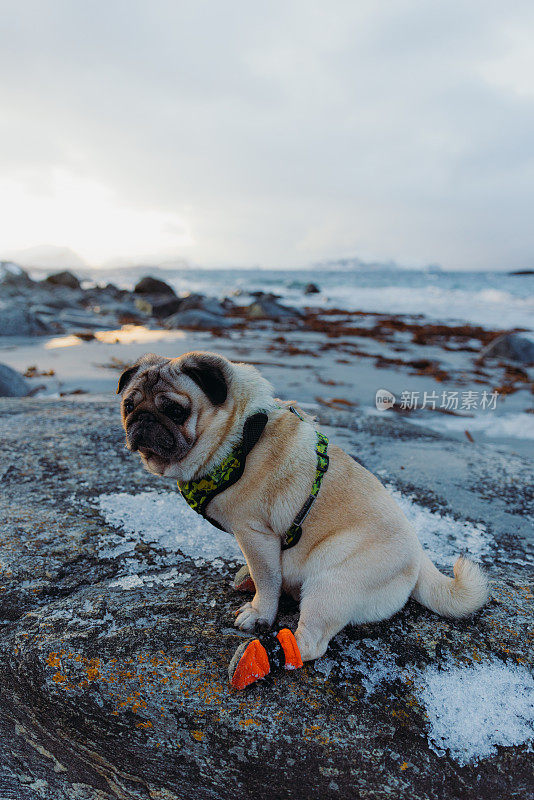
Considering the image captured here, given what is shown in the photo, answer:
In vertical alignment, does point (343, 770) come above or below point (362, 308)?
below

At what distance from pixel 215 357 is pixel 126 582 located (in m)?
1.29

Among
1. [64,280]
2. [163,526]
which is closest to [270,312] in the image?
[163,526]

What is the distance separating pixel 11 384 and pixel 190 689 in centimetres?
615

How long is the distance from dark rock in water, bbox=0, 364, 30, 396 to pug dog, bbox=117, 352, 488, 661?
17.5 ft

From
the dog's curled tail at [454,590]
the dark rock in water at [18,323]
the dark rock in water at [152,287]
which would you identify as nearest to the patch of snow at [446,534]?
the dog's curled tail at [454,590]

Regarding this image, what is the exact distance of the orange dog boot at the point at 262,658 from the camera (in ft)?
6.01

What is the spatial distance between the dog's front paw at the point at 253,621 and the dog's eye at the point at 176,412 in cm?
95

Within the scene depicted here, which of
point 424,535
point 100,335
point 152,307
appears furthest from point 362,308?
point 424,535

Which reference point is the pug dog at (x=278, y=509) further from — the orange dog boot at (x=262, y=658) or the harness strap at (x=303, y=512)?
the orange dog boot at (x=262, y=658)

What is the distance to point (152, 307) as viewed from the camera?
21609 mm

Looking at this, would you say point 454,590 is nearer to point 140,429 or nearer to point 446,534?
point 446,534

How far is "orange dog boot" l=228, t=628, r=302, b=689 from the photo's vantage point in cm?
183

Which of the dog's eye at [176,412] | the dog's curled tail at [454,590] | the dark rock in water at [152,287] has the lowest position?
the dog's curled tail at [454,590]

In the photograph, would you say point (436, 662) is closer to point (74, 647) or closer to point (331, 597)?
point (331, 597)
